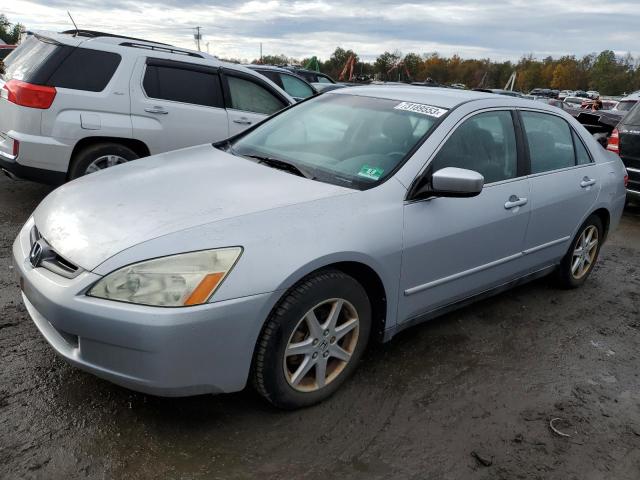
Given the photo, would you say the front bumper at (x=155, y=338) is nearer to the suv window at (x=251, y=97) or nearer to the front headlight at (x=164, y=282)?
the front headlight at (x=164, y=282)

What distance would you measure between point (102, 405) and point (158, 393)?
1.81ft

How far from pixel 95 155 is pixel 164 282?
3727 mm

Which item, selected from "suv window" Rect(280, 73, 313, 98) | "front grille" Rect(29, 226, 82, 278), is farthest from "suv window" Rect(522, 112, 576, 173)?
"suv window" Rect(280, 73, 313, 98)

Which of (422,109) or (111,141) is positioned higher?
(422,109)

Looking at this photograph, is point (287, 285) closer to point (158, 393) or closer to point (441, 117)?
point (158, 393)

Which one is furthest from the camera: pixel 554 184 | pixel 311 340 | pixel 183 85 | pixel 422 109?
pixel 183 85

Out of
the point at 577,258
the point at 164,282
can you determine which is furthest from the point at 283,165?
the point at 577,258

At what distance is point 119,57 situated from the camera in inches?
222

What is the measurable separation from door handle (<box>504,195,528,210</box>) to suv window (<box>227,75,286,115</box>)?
3.86 m

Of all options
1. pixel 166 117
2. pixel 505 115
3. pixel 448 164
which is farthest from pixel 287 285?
pixel 166 117

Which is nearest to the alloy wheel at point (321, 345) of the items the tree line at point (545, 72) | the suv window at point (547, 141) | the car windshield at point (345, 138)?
the car windshield at point (345, 138)

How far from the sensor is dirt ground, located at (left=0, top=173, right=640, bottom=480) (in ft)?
7.70

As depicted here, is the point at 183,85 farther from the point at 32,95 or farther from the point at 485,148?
the point at 485,148

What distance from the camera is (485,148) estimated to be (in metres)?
3.50
